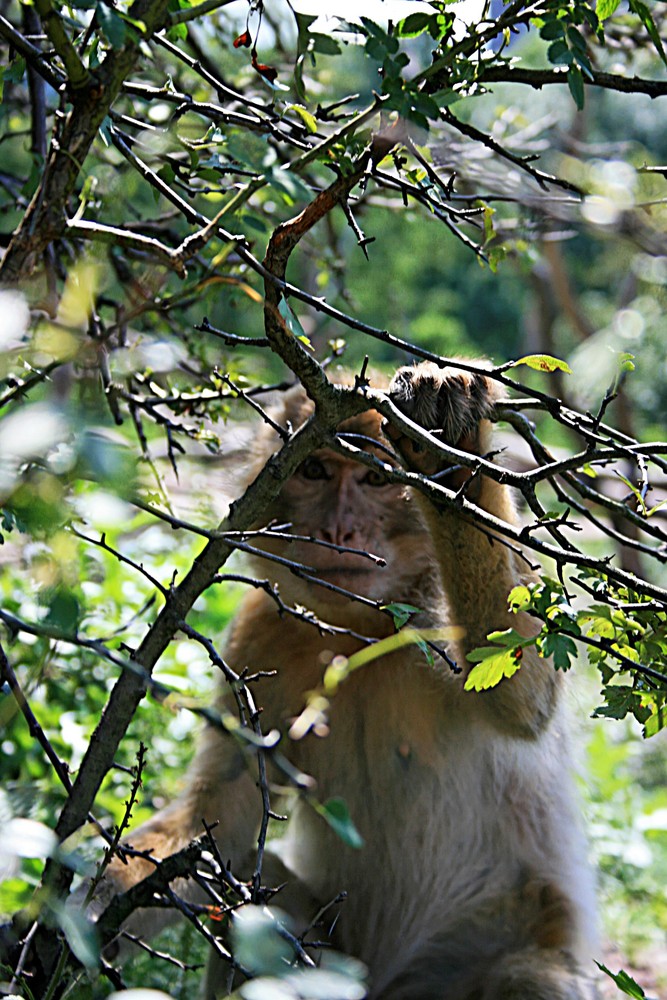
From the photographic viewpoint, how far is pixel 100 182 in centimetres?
252

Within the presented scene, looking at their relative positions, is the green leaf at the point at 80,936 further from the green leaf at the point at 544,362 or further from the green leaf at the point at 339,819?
the green leaf at the point at 544,362

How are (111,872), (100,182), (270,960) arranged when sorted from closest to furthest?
1. (270,960)
2. (100,182)
3. (111,872)

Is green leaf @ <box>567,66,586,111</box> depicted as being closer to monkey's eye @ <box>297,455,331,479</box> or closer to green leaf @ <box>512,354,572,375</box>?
green leaf @ <box>512,354,572,375</box>

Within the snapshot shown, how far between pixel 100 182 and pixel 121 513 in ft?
5.47

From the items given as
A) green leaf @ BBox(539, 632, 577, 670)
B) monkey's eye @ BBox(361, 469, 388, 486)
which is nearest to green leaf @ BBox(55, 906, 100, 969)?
green leaf @ BBox(539, 632, 577, 670)

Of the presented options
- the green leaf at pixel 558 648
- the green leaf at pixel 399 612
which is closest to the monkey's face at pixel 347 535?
the green leaf at pixel 399 612

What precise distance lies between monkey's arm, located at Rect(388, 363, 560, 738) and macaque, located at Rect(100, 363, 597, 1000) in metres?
0.26

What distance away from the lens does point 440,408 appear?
252 cm

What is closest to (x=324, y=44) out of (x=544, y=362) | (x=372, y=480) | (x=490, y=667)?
(x=544, y=362)

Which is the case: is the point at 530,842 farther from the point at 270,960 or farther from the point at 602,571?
the point at 270,960

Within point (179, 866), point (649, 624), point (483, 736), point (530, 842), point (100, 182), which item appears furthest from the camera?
point (530, 842)

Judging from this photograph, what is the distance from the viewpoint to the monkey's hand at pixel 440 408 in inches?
98.0

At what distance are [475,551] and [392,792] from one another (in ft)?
3.98

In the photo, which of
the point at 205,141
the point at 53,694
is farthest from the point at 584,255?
the point at 205,141
